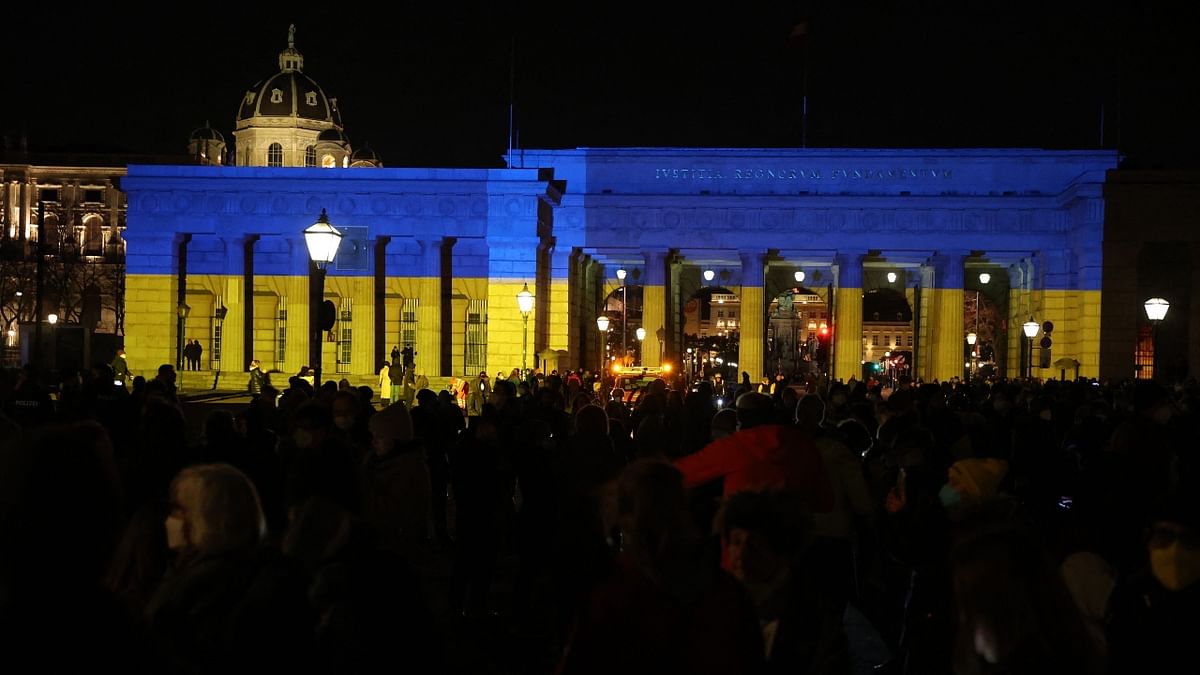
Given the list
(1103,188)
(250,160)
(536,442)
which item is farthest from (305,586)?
(250,160)

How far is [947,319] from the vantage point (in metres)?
64.2

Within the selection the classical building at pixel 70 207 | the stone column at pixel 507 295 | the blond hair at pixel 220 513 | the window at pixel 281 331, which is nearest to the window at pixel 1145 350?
the stone column at pixel 507 295

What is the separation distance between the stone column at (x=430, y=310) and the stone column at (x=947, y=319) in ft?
71.8

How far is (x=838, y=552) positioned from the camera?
8758 millimetres

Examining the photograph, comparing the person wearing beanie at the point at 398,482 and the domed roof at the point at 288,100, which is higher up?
the domed roof at the point at 288,100

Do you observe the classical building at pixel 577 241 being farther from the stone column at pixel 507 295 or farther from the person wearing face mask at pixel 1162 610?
the person wearing face mask at pixel 1162 610

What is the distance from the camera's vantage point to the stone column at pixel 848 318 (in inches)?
2530

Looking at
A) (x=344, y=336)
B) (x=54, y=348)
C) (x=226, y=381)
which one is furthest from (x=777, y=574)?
(x=344, y=336)

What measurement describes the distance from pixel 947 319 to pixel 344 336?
2651 cm

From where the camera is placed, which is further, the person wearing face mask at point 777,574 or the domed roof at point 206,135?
the domed roof at point 206,135

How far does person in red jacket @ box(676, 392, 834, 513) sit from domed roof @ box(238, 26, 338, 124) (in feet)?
355

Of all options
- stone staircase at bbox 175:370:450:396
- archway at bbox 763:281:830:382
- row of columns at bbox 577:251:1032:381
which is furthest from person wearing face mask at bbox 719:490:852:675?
archway at bbox 763:281:830:382

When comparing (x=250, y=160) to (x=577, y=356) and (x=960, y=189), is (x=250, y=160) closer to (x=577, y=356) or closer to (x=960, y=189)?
(x=577, y=356)

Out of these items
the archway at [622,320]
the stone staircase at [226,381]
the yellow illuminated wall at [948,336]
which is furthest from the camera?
the archway at [622,320]
